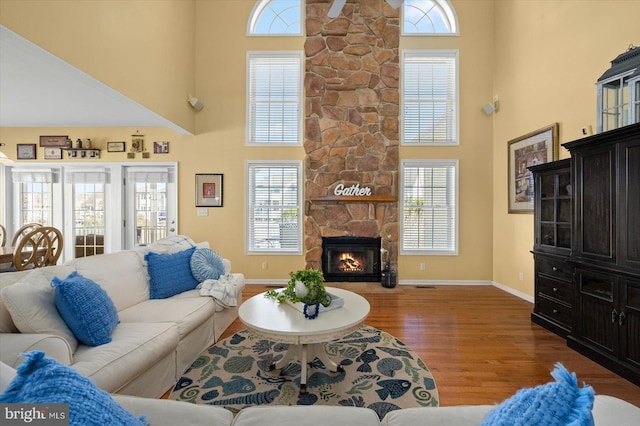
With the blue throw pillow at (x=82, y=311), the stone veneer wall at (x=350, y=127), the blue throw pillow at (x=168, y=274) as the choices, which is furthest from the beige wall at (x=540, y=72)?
the blue throw pillow at (x=82, y=311)

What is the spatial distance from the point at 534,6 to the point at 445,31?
54.4 inches

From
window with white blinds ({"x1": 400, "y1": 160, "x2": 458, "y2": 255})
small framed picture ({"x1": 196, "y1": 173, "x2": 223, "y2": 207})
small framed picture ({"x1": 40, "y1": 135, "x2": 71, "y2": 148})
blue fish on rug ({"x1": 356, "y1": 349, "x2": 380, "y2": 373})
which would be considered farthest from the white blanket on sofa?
small framed picture ({"x1": 40, "y1": 135, "x2": 71, "y2": 148})

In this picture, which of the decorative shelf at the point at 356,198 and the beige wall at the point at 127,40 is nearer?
the beige wall at the point at 127,40

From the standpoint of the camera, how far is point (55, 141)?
523cm

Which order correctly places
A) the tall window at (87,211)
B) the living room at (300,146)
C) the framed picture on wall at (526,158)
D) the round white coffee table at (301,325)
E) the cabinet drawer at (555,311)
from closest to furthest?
1. the round white coffee table at (301,325)
2. the cabinet drawer at (555,311)
3. the framed picture on wall at (526,158)
4. the living room at (300,146)
5. the tall window at (87,211)

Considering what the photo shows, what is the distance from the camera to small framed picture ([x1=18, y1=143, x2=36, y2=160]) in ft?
17.2

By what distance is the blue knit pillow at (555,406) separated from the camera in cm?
60

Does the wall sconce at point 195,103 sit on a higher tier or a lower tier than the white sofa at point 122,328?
higher

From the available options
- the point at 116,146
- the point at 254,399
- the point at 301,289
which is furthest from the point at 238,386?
the point at 116,146

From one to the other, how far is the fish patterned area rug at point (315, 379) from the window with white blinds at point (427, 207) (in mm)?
2704

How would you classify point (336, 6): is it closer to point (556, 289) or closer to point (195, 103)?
point (195, 103)

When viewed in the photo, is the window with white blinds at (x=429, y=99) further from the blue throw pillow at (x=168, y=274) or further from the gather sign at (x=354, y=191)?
the blue throw pillow at (x=168, y=274)

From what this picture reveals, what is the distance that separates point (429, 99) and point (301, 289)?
14.7ft

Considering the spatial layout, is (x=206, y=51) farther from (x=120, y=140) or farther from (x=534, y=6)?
(x=534, y=6)
